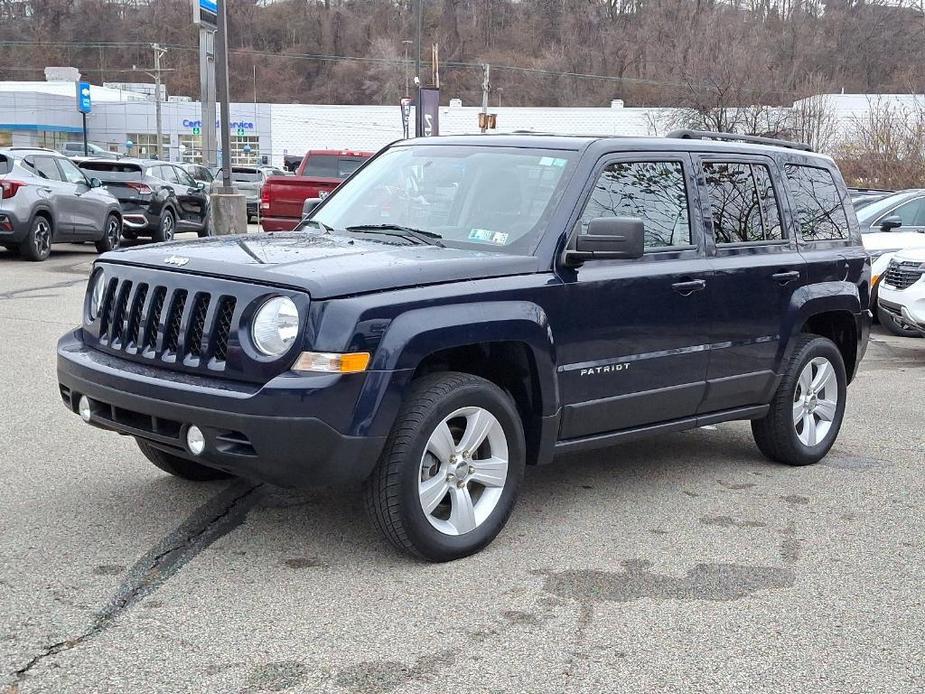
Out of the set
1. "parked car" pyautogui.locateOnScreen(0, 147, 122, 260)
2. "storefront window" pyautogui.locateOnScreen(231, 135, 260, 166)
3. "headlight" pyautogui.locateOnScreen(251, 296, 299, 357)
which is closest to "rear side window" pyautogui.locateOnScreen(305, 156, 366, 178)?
"parked car" pyautogui.locateOnScreen(0, 147, 122, 260)

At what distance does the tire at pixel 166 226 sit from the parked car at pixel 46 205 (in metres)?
2.23

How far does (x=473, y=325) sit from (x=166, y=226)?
61.2 ft

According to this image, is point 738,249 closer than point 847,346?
Yes

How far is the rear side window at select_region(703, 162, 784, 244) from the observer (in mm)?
6125

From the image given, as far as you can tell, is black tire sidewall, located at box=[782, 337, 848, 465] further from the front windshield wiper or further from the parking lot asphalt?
the front windshield wiper

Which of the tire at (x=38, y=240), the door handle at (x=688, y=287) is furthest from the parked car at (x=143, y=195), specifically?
the door handle at (x=688, y=287)

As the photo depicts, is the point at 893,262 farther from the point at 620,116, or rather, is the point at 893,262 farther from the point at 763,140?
the point at 620,116

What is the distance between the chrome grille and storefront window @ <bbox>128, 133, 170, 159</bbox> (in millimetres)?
77428

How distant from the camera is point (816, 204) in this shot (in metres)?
6.89

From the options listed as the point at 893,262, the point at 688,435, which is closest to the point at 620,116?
the point at 893,262

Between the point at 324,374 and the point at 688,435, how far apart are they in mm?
3860

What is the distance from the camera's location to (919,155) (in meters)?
29.5

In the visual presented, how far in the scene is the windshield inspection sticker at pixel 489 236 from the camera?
529cm

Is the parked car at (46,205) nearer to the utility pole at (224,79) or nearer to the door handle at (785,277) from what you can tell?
the utility pole at (224,79)
